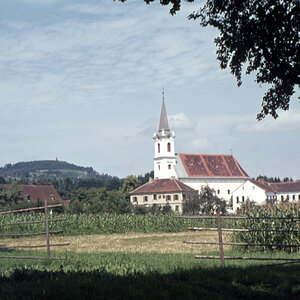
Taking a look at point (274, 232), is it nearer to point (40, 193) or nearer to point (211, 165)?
point (40, 193)

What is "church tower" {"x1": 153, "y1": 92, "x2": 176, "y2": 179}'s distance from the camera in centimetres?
13100

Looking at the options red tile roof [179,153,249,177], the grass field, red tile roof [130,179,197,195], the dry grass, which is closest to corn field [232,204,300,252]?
the dry grass

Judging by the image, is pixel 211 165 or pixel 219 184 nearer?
pixel 219 184

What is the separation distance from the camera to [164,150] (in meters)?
133

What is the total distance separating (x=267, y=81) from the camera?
13867 mm

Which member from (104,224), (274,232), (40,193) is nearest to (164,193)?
(40,193)

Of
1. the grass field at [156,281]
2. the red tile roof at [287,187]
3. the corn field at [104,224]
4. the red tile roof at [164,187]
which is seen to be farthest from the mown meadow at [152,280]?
the red tile roof at [287,187]

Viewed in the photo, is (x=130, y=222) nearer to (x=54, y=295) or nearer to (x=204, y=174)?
(x=54, y=295)

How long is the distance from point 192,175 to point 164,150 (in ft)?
38.3

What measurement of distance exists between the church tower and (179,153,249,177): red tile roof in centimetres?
436

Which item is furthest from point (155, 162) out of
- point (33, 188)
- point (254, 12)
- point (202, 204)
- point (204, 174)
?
point (254, 12)

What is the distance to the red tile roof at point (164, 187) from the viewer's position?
115 m

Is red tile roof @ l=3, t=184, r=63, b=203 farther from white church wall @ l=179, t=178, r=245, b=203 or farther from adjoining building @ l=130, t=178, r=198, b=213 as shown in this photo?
white church wall @ l=179, t=178, r=245, b=203

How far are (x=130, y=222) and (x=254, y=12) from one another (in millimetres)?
30868
